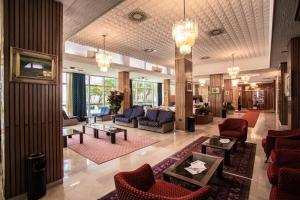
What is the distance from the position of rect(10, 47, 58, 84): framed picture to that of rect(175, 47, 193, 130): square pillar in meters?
5.23

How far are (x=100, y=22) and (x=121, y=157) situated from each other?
152 inches

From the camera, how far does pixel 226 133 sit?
15.6 feet

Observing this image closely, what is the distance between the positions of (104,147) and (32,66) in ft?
10.2

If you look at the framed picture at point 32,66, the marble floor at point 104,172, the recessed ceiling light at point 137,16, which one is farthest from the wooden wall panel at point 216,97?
the framed picture at point 32,66

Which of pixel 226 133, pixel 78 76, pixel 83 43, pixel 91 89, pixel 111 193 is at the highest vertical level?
pixel 83 43

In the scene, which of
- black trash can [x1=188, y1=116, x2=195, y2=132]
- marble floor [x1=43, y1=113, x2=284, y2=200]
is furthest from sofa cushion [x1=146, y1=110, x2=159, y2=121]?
marble floor [x1=43, y1=113, x2=284, y2=200]

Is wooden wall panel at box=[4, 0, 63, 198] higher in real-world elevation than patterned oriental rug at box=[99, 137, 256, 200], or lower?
higher

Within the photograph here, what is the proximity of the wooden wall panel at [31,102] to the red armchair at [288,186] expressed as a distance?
328 cm

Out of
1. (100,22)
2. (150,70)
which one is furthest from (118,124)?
(100,22)

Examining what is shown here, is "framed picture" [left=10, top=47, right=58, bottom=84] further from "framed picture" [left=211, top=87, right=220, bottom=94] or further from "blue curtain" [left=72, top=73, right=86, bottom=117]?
"framed picture" [left=211, top=87, right=220, bottom=94]

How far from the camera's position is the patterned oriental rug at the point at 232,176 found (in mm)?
2523

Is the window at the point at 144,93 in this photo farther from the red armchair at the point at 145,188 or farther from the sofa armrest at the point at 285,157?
the red armchair at the point at 145,188

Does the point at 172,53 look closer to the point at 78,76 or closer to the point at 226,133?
the point at 226,133

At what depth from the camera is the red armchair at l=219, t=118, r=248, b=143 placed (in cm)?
462
